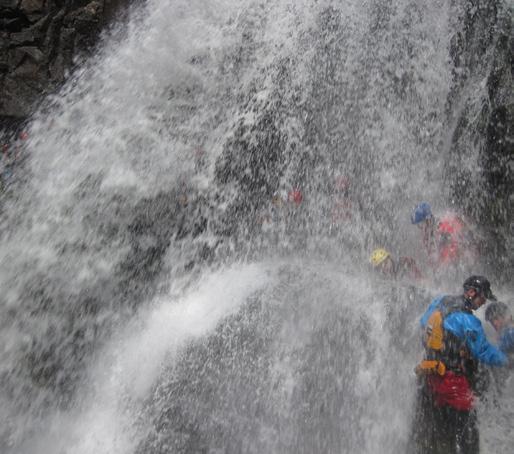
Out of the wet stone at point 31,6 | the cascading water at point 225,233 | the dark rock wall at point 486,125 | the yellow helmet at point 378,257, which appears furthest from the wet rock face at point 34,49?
the yellow helmet at point 378,257

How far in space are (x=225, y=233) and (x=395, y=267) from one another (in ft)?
10.7

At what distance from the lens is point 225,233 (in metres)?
8.26

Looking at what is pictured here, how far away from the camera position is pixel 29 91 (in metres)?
11.0

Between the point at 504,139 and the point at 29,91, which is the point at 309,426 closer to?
the point at 504,139

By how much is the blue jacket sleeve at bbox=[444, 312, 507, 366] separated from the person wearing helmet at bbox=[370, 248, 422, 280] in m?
2.40

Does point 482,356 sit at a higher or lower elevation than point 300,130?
higher

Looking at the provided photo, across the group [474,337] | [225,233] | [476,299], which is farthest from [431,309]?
[225,233]

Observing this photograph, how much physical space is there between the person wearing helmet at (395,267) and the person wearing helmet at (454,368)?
2146 millimetres

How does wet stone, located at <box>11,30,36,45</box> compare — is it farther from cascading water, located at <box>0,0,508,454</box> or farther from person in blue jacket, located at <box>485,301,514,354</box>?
person in blue jacket, located at <box>485,301,514,354</box>

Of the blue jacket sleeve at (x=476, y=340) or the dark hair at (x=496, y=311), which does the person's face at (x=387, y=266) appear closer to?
the dark hair at (x=496, y=311)

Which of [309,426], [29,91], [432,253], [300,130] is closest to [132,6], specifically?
[29,91]

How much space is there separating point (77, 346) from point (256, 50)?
7.05 m

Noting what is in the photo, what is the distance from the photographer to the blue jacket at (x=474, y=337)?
4.04m

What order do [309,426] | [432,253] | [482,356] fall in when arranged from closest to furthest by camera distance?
1. [482,356]
2. [309,426]
3. [432,253]
